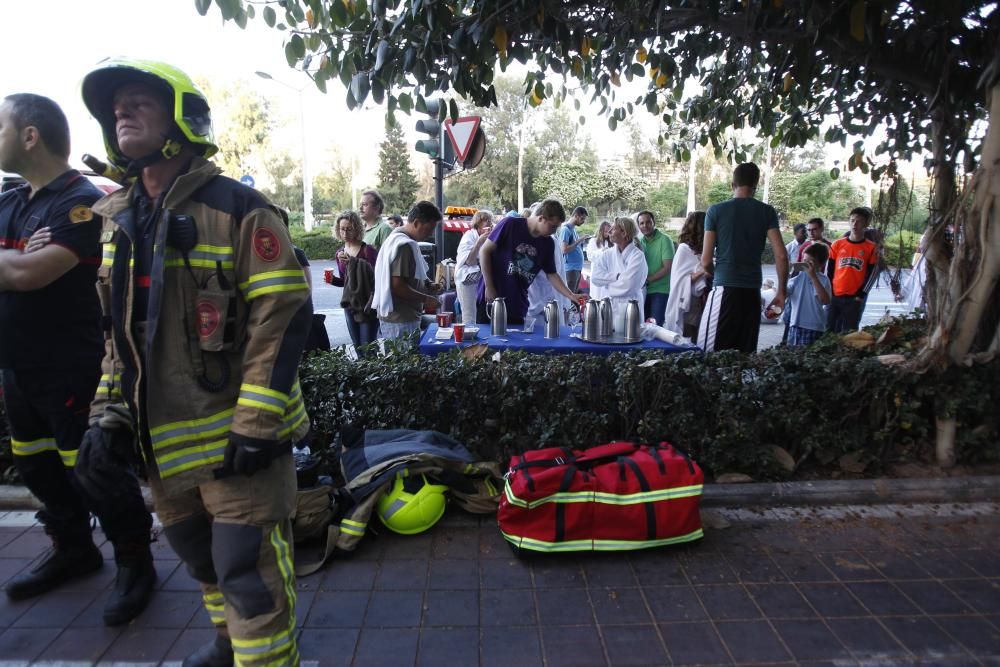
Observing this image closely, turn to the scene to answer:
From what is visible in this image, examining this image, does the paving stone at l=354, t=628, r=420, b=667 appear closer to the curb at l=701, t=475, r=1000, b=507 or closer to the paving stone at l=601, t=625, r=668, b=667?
the paving stone at l=601, t=625, r=668, b=667

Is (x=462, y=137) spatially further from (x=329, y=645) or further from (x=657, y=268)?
(x=329, y=645)

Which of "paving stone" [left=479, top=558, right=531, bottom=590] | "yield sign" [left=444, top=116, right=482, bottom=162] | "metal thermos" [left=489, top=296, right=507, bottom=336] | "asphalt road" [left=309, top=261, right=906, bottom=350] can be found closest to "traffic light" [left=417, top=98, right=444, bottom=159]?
"yield sign" [left=444, top=116, right=482, bottom=162]

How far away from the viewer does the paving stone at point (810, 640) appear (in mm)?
2498

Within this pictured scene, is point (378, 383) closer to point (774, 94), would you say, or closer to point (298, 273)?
point (298, 273)

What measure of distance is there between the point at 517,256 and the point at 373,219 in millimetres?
2166

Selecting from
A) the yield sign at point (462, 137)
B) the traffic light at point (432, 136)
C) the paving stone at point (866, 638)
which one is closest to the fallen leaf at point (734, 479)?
the paving stone at point (866, 638)

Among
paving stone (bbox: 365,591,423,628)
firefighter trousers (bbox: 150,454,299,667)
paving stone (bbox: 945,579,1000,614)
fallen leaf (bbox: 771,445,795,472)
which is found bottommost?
paving stone (bbox: 365,591,423,628)

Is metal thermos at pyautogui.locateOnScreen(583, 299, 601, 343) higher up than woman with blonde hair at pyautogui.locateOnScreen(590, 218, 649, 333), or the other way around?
woman with blonde hair at pyautogui.locateOnScreen(590, 218, 649, 333)

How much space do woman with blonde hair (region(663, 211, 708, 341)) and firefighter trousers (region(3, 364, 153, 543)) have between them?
5.73 m

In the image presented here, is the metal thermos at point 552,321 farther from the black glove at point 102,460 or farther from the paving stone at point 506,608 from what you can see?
the black glove at point 102,460

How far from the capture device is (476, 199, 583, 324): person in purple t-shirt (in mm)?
5629

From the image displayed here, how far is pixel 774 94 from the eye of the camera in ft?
18.4

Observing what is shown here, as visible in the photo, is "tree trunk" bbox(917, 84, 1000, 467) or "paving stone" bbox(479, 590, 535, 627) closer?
"paving stone" bbox(479, 590, 535, 627)

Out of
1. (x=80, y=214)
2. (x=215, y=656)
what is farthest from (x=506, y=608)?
(x=80, y=214)
